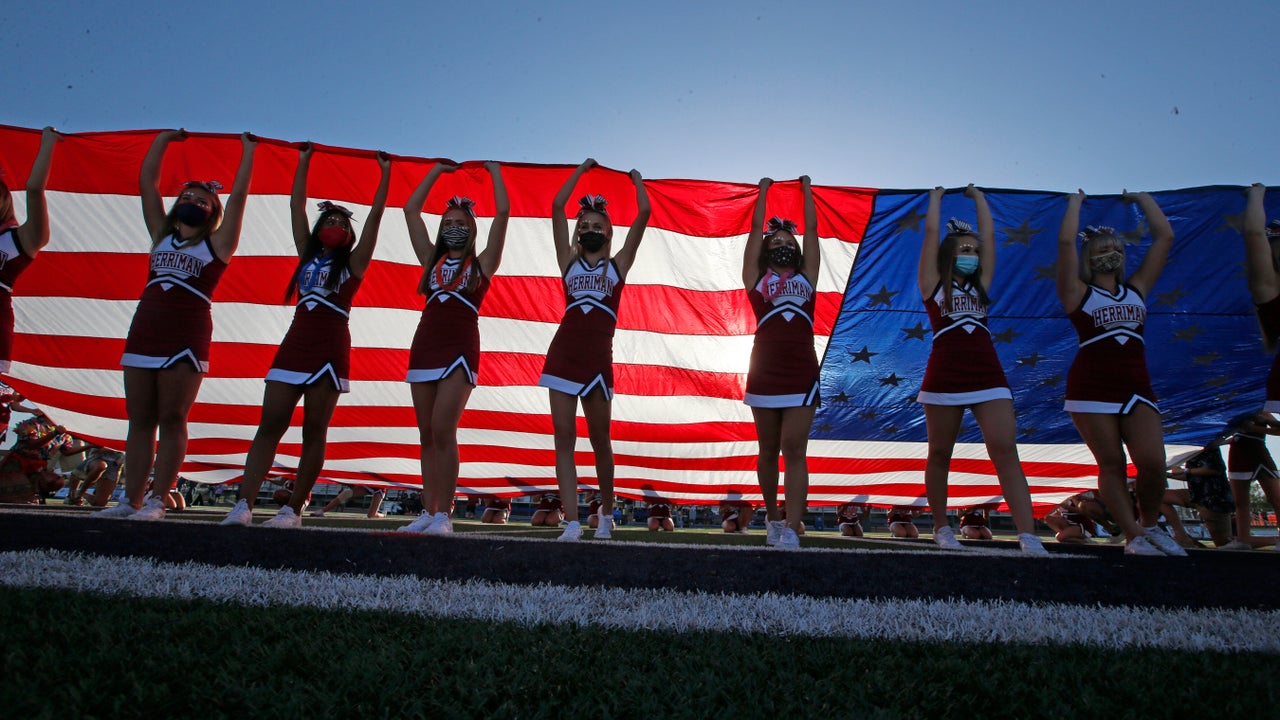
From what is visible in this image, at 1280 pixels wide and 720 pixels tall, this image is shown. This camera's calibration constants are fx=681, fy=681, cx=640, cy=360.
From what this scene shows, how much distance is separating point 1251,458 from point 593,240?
582 centimetres

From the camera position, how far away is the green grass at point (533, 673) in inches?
32.3

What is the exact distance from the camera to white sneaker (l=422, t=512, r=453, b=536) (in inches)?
132

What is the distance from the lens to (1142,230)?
16.7ft

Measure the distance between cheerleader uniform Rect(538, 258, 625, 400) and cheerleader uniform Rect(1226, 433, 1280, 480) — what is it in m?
5.47

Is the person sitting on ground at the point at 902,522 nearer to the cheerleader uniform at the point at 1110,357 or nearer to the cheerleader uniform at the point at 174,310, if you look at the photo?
the cheerleader uniform at the point at 1110,357

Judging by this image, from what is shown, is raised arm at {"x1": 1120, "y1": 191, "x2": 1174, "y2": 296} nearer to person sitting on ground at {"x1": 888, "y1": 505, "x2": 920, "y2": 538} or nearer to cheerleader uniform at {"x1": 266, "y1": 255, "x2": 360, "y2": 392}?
person sitting on ground at {"x1": 888, "y1": 505, "x2": 920, "y2": 538}

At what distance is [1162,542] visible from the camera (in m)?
3.55

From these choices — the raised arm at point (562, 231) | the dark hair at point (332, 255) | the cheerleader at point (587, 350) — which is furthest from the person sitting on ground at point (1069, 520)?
the dark hair at point (332, 255)

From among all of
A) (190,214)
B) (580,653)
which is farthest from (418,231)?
(580,653)

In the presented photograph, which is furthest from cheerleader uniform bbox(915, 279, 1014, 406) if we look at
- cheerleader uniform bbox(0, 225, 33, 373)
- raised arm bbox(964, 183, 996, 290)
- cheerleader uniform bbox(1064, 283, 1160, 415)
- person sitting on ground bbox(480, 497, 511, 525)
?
person sitting on ground bbox(480, 497, 511, 525)

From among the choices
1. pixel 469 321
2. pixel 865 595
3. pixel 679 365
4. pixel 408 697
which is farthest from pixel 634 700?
pixel 679 365

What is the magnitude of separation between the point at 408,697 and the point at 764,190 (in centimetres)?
407

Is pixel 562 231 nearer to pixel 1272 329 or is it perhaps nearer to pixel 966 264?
pixel 966 264

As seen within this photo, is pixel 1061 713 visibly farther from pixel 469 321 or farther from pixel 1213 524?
pixel 1213 524
